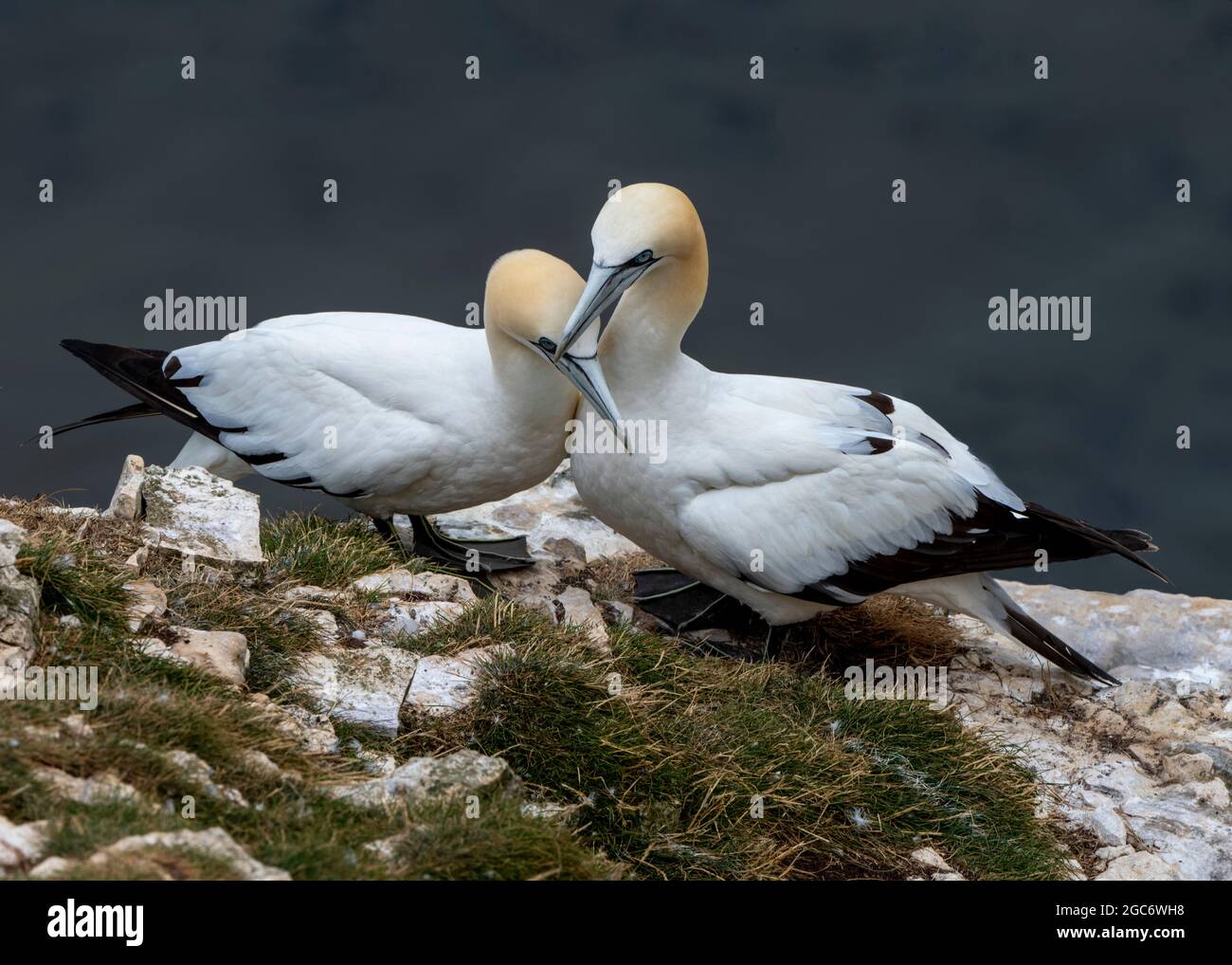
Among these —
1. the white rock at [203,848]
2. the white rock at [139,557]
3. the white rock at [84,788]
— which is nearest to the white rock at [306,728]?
the white rock at [84,788]

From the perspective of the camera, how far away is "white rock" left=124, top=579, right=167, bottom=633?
539 centimetres

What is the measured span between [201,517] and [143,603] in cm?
117

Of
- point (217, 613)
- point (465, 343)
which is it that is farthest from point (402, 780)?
point (465, 343)

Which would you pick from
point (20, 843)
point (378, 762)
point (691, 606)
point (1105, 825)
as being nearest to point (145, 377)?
point (691, 606)

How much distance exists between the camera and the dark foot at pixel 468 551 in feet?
26.0

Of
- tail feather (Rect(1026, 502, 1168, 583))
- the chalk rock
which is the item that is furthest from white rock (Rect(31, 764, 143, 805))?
tail feather (Rect(1026, 502, 1168, 583))

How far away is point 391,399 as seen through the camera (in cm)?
742

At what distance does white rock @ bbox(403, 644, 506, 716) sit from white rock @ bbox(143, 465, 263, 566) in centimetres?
114

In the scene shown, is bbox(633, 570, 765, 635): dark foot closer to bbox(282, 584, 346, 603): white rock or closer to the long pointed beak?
the long pointed beak

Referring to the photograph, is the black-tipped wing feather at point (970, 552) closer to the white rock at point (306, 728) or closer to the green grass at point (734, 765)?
the green grass at point (734, 765)

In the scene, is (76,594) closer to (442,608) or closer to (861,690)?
(442,608)

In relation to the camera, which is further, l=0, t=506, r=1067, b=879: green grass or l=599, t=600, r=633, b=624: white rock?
l=599, t=600, r=633, b=624: white rock

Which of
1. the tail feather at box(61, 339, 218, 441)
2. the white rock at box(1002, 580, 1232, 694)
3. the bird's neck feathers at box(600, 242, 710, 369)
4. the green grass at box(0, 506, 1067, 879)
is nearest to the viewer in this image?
the green grass at box(0, 506, 1067, 879)

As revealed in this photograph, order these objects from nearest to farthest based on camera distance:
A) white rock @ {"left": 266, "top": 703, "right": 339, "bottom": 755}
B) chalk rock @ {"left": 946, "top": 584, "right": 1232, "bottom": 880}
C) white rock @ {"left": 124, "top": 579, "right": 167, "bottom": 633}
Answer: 1. white rock @ {"left": 266, "top": 703, "right": 339, "bottom": 755}
2. white rock @ {"left": 124, "top": 579, "right": 167, "bottom": 633}
3. chalk rock @ {"left": 946, "top": 584, "right": 1232, "bottom": 880}
